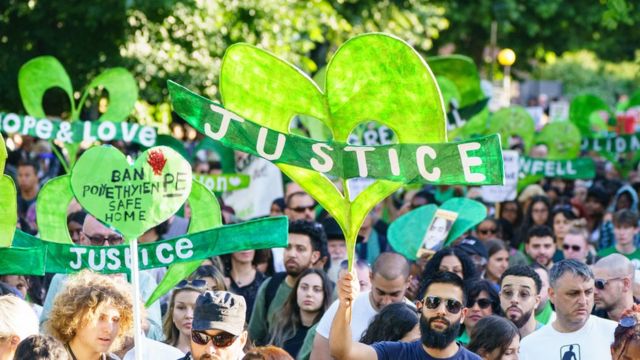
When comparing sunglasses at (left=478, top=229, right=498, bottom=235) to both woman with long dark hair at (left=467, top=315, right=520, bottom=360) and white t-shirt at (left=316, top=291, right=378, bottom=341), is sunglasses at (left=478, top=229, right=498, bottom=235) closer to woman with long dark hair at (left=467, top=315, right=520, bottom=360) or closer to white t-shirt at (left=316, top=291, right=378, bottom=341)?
white t-shirt at (left=316, top=291, right=378, bottom=341)

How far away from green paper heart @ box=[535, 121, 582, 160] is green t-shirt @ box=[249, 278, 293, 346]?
7.15 meters

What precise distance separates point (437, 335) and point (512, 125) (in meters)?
9.37

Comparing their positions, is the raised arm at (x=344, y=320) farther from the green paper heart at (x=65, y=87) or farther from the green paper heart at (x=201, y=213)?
the green paper heart at (x=65, y=87)

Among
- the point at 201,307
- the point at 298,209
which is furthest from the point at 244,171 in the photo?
the point at 201,307

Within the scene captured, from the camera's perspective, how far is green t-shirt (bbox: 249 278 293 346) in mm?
8695

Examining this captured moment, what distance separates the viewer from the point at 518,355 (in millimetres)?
7434

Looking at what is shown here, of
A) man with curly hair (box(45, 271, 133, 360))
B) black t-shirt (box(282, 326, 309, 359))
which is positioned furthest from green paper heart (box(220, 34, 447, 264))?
black t-shirt (box(282, 326, 309, 359))

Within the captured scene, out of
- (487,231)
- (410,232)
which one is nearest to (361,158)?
(410,232)

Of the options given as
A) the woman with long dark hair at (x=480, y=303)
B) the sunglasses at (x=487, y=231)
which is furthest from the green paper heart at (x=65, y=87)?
the woman with long dark hair at (x=480, y=303)

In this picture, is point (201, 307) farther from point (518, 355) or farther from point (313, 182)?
point (518, 355)

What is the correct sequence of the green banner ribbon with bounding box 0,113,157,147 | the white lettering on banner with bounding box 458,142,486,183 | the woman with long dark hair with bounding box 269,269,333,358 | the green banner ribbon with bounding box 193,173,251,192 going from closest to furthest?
the white lettering on banner with bounding box 458,142,486,183, the woman with long dark hair with bounding box 269,269,333,358, the green banner ribbon with bounding box 0,113,157,147, the green banner ribbon with bounding box 193,173,251,192

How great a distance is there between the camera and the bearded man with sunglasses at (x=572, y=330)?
24.4 ft

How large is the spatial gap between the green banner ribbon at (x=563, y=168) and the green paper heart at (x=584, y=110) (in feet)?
13.9

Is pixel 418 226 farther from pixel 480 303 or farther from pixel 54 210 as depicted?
pixel 54 210
